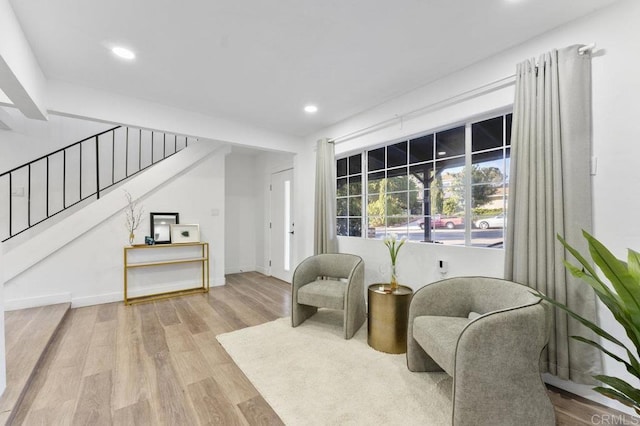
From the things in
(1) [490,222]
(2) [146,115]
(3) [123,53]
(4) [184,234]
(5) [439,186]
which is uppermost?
(3) [123,53]

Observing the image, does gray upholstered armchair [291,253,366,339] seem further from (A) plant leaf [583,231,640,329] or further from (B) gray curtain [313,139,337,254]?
(A) plant leaf [583,231,640,329]

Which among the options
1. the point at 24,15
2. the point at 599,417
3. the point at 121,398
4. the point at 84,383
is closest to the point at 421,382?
the point at 599,417

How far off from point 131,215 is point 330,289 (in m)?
3.26

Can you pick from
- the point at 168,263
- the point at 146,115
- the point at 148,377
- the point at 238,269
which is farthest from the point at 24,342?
the point at 238,269

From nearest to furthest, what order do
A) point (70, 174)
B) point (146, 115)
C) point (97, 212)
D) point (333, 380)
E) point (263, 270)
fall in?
point (333, 380) → point (146, 115) → point (97, 212) → point (70, 174) → point (263, 270)

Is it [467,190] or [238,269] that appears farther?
[238,269]

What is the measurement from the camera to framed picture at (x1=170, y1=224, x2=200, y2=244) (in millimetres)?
4258

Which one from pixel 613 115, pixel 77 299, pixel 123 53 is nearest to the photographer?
pixel 613 115

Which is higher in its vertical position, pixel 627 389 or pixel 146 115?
pixel 146 115

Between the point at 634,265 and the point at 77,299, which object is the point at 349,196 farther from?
the point at 77,299

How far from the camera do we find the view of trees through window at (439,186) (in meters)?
2.48

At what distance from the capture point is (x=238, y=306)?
3.73 metres

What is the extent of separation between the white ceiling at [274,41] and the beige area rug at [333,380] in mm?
2645

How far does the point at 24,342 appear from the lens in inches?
96.3
